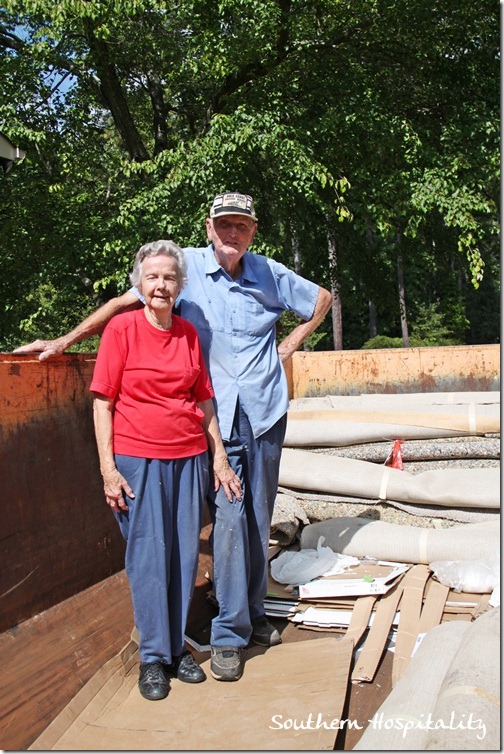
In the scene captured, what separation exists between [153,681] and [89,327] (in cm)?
140

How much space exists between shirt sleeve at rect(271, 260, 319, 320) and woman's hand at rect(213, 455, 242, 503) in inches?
33.6

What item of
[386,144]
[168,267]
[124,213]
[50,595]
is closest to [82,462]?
[50,595]

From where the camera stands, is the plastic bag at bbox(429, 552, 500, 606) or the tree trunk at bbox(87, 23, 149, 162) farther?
the tree trunk at bbox(87, 23, 149, 162)

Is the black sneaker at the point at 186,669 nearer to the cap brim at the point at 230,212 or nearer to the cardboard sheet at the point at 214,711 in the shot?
the cardboard sheet at the point at 214,711

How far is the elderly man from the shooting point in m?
3.07

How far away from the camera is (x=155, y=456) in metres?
2.77

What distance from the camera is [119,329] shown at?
9.16ft

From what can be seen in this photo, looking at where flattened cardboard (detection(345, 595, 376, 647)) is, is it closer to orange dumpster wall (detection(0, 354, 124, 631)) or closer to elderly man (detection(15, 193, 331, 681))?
elderly man (detection(15, 193, 331, 681))

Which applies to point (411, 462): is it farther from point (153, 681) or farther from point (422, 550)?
point (153, 681)

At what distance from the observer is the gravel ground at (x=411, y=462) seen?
15.4 ft

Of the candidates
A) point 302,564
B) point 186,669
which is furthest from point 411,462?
point 186,669

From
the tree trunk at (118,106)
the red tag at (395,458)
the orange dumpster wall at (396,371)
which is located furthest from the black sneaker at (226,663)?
the tree trunk at (118,106)

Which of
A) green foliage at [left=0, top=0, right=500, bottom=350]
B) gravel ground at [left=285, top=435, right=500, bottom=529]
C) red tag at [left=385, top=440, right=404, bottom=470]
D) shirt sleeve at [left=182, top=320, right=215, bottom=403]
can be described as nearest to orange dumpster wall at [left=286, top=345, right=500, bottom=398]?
gravel ground at [left=285, top=435, right=500, bottom=529]

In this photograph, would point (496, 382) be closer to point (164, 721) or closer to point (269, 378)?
point (269, 378)
